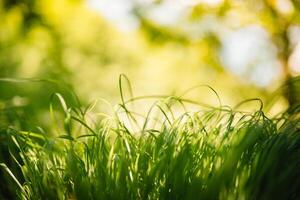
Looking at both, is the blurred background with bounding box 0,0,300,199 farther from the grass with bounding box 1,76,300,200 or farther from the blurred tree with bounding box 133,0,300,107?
the grass with bounding box 1,76,300,200

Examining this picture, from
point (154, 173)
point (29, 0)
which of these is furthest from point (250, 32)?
point (154, 173)

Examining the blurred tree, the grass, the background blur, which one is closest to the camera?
the grass

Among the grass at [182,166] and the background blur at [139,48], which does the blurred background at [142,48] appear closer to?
the background blur at [139,48]

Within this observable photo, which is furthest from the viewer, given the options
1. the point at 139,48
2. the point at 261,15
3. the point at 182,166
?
the point at 139,48

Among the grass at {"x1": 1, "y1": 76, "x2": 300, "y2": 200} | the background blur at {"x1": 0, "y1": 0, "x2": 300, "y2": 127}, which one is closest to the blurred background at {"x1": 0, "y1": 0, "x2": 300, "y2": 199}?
the background blur at {"x1": 0, "y1": 0, "x2": 300, "y2": 127}

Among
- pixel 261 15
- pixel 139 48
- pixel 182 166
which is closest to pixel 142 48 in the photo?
pixel 139 48

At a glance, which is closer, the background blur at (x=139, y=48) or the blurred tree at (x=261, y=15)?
the blurred tree at (x=261, y=15)

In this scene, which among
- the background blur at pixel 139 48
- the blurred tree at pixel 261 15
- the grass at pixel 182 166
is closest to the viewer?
the grass at pixel 182 166

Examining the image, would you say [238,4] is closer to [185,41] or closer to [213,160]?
[185,41]

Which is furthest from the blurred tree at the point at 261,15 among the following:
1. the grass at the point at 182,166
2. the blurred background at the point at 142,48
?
the grass at the point at 182,166

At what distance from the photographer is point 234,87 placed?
12.6ft

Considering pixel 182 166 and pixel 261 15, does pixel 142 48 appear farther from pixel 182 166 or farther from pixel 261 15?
pixel 182 166

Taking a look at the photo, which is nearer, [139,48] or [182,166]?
[182,166]

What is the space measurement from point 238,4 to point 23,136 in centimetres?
248
